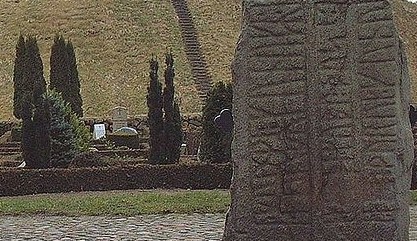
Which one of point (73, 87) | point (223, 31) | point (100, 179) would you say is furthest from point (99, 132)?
point (223, 31)

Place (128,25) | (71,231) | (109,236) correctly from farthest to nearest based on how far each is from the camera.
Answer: (128,25) < (71,231) < (109,236)

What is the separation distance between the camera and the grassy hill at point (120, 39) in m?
39.8

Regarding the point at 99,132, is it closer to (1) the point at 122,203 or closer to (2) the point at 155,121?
(2) the point at 155,121

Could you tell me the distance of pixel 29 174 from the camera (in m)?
17.4

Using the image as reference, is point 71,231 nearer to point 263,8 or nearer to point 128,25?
point 263,8

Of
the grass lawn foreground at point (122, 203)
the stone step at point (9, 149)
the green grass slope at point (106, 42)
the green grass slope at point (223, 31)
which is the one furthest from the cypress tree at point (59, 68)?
the grass lawn foreground at point (122, 203)

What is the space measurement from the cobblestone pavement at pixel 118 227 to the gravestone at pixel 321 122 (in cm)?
347

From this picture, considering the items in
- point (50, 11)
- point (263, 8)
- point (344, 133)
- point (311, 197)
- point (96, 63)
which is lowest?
point (311, 197)

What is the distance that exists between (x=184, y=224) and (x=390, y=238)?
5.66 meters

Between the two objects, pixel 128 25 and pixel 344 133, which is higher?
pixel 128 25

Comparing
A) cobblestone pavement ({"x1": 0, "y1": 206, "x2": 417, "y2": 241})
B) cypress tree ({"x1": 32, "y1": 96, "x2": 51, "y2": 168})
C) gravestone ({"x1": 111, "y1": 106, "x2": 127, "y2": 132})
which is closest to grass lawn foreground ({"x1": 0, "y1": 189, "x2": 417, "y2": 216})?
cobblestone pavement ({"x1": 0, "y1": 206, "x2": 417, "y2": 241})

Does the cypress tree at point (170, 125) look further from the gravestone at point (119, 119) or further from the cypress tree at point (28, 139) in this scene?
the gravestone at point (119, 119)

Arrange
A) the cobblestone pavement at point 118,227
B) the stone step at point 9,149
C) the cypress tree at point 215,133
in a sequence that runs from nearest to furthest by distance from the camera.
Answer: the cobblestone pavement at point 118,227, the cypress tree at point 215,133, the stone step at point 9,149

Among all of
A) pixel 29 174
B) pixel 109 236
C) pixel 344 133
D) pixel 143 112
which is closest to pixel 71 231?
pixel 109 236
